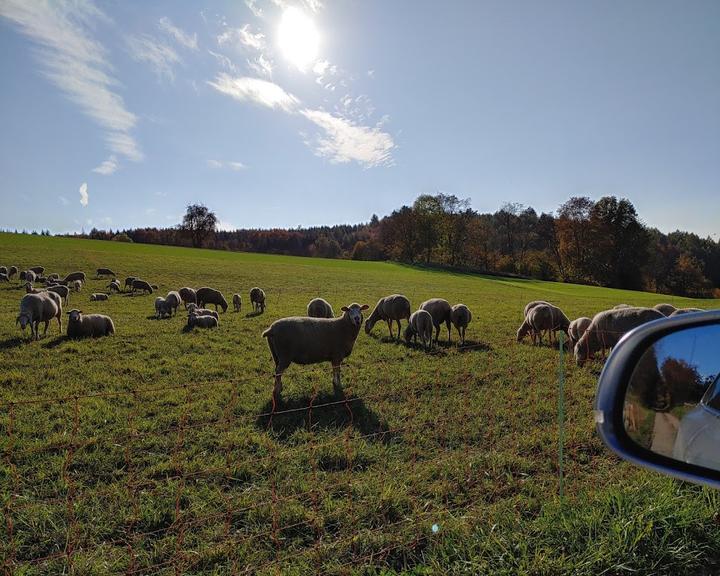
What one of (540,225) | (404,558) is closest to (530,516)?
(404,558)

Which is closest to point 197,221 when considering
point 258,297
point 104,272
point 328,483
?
point 104,272

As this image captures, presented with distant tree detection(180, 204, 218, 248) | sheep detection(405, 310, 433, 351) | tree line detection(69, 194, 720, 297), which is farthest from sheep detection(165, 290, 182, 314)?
distant tree detection(180, 204, 218, 248)

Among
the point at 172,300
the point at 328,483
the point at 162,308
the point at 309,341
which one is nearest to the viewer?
the point at 328,483

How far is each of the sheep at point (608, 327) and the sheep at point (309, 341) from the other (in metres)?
6.43

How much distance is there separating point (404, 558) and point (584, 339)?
946 centimetres

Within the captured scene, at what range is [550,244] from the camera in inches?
2886

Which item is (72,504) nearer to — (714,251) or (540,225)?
(540,225)

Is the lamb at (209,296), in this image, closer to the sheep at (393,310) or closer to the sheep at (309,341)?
the sheep at (393,310)

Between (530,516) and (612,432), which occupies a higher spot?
(612,432)

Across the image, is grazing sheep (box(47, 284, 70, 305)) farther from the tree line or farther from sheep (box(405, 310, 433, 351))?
the tree line

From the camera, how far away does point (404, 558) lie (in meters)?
3.54

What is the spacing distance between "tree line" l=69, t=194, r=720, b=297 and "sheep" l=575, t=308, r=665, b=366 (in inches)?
2204

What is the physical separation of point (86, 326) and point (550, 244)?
75.0 metres

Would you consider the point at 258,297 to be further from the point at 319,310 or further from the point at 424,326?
the point at 424,326
